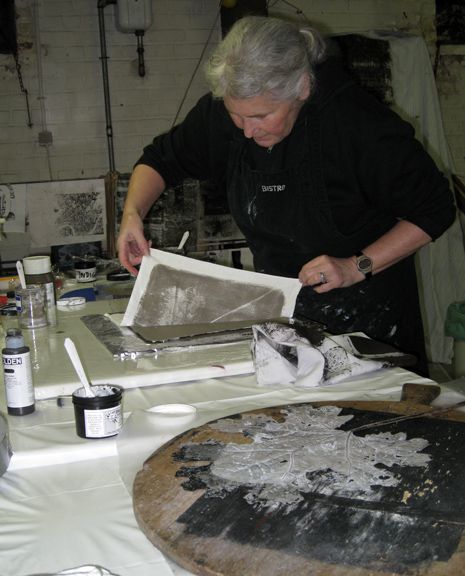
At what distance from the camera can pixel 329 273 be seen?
179 centimetres

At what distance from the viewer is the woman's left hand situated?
1786 mm

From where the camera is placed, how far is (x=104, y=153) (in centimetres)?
448

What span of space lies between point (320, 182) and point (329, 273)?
286 millimetres

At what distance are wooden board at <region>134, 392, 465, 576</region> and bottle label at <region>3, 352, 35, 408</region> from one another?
14.9 inches

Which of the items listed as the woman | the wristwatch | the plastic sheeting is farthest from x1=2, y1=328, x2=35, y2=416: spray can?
the plastic sheeting

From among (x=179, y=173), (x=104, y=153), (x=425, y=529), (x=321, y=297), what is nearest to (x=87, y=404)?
(x=425, y=529)

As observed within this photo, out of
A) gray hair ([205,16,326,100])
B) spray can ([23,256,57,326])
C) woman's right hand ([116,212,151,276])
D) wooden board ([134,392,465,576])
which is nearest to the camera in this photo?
wooden board ([134,392,465,576])

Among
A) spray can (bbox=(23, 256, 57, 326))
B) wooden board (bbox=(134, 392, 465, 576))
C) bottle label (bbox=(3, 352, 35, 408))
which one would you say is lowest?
wooden board (bbox=(134, 392, 465, 576))

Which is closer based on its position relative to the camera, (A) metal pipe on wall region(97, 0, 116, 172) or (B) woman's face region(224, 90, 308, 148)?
(B) woman's face region(224, 90, 308, 148)

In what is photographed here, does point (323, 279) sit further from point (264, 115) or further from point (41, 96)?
point (41, 96)

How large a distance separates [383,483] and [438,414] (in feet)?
1.03

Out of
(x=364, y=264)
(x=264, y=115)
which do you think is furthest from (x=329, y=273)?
(x=264, y=115)

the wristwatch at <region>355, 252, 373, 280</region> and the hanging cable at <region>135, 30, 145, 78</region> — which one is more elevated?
the hanging cable at <region>135, 30, 145, 78</region>

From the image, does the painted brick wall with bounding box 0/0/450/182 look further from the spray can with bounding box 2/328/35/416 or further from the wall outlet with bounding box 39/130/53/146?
the spray can with bounding box 2/328/35/416
